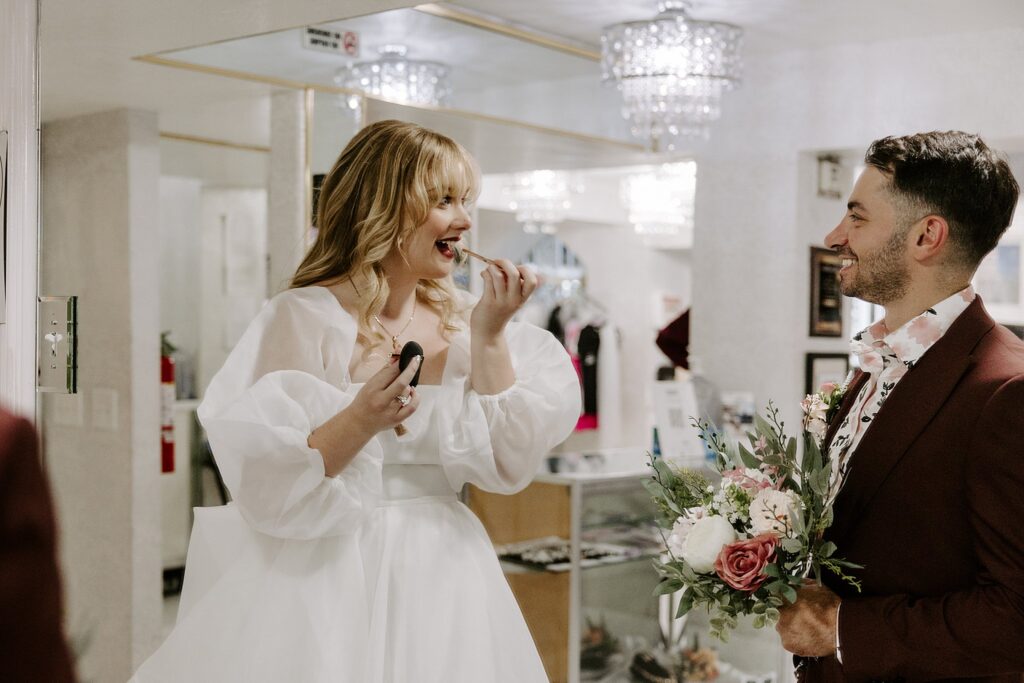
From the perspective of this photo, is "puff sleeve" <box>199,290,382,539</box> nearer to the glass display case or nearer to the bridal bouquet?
the bridal bouquet

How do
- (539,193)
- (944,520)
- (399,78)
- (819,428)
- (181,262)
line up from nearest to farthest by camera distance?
(944,520), (819,428), (399,78), (539,193), (181,262)

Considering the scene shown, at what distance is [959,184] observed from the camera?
5.96 feet

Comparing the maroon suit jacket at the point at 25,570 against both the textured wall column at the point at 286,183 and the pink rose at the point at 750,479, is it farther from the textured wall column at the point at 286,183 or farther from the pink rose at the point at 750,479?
the textured wall column at the point at 286,183

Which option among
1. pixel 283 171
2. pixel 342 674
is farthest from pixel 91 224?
pixel 342 674

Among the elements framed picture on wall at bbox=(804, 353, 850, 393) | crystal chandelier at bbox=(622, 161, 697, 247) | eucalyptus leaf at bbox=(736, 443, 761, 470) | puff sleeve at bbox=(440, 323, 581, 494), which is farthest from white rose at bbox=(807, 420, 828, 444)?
crystal chandelier at bbox=(622, 161, 697, 247)

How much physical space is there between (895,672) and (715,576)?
0.98 ft

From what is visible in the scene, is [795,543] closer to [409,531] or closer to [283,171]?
[409,531]

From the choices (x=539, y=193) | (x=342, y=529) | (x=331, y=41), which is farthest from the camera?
(x=539, y=193)

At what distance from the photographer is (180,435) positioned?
644 centimetres

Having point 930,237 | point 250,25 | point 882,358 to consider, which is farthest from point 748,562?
point 250,25

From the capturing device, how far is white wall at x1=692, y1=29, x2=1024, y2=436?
416 centimetres

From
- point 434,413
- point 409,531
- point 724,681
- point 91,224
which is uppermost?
point 91,224

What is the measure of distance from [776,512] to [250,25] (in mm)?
1742

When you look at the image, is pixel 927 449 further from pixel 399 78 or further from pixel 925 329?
pixel 399 78
